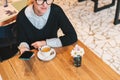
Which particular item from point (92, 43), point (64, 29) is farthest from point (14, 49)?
point (92, 43)

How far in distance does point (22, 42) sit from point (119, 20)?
1.86 meters

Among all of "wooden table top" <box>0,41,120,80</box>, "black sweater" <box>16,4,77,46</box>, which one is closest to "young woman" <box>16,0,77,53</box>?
"black sweater" <box>16,4,77,46</box>

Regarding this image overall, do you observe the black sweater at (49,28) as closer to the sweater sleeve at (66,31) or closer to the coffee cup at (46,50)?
the sweater sleeve at (66,31)

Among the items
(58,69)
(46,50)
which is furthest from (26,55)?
(58,69)

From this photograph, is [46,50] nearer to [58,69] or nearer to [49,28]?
[58,69]

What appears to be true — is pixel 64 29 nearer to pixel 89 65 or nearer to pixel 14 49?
pixel 89 65

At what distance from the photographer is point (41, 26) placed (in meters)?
1.62

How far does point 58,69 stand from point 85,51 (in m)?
0.25

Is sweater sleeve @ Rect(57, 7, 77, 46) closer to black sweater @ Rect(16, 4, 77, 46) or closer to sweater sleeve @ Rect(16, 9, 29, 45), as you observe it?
black sweater @ Rect(16, 4, 77, 46)

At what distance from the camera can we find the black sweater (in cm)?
159

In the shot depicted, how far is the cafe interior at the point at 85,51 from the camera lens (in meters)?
1.32

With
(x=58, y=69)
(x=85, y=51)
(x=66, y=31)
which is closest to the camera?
(x=58, y=69)

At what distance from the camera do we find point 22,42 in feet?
5.38

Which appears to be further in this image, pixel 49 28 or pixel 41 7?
pixel 49 28
